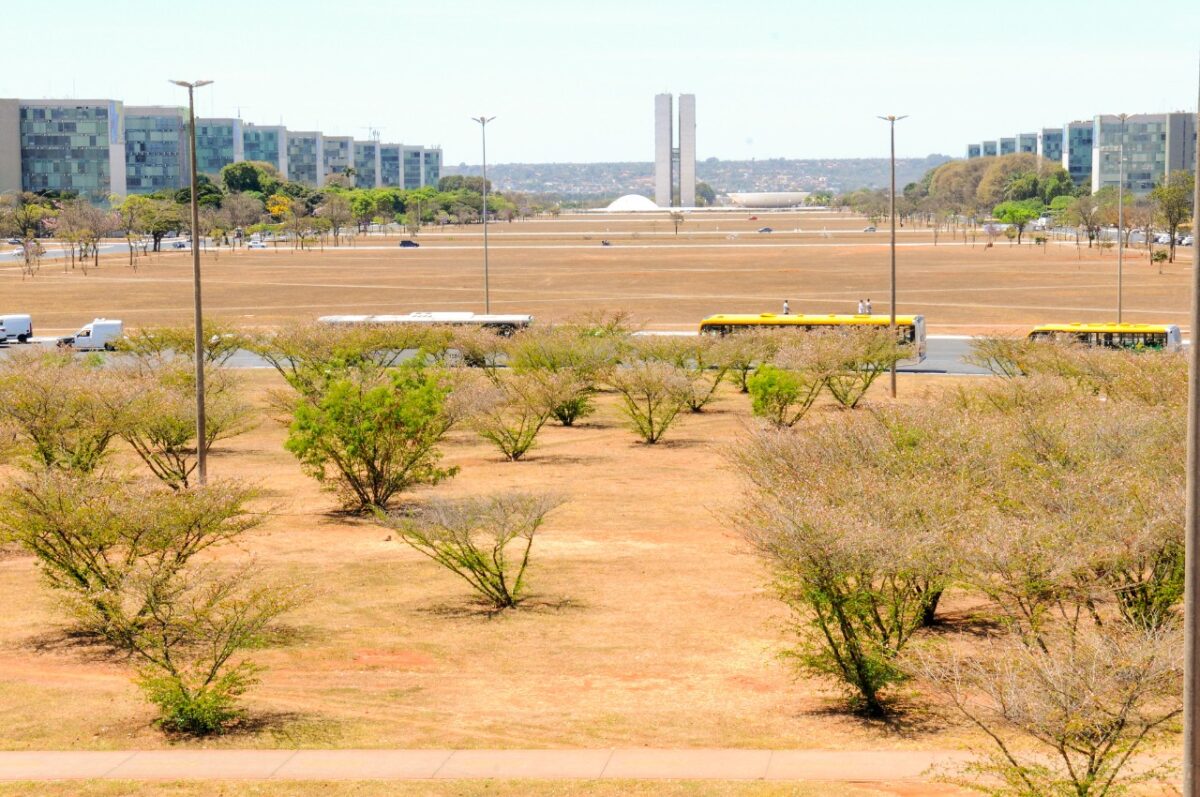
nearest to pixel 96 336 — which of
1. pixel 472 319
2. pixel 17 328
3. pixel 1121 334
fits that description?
pixel 17 328

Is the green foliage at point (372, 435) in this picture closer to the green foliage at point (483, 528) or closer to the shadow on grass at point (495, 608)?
the green foliage at point (483, 528)

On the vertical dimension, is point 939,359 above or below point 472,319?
below

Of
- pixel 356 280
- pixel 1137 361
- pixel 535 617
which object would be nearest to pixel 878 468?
pixel 535 617

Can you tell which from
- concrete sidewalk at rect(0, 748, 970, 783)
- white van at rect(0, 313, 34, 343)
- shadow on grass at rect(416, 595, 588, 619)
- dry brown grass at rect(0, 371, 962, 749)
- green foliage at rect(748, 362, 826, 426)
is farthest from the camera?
white van at rect(0, 313, 34, 343)

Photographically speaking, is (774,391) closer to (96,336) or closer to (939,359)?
(939,359)

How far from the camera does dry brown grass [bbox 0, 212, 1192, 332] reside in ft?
314

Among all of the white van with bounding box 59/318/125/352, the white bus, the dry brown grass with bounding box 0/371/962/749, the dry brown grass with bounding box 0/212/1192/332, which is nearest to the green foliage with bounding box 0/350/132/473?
the dry brown grass with bounding box 0/371/962/749

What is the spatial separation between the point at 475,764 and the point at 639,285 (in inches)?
3832

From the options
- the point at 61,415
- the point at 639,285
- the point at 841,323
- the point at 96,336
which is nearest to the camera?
the point at 61,415

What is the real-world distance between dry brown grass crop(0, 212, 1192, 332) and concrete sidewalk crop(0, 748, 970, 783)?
67.6 m

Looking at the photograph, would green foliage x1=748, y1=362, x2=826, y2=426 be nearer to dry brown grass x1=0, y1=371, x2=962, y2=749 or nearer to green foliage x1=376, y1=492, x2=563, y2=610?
dry brown grass x1=0, y1=371, x2=962, y2=749

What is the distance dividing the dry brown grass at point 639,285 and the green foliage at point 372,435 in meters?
48.2

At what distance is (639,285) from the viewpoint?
116 m

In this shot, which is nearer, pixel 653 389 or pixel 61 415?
pixel 61 415
